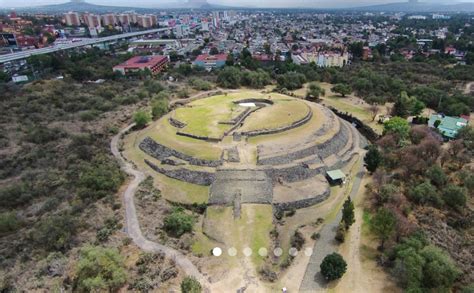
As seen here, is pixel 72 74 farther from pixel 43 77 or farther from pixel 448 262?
pixel 448 262

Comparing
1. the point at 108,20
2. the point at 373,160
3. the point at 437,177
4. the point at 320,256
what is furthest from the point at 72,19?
the point at 437,177

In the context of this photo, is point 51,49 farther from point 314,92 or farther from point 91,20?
point 314,92

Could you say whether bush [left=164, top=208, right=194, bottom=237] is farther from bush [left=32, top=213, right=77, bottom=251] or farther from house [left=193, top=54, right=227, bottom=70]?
house [left=193, top=54, right=227, bottom=70]

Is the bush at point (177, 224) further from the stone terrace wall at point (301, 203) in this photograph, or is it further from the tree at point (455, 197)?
the tree at point (455, 197)

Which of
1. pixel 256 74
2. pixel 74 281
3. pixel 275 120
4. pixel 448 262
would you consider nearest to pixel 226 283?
pixel 74 281
